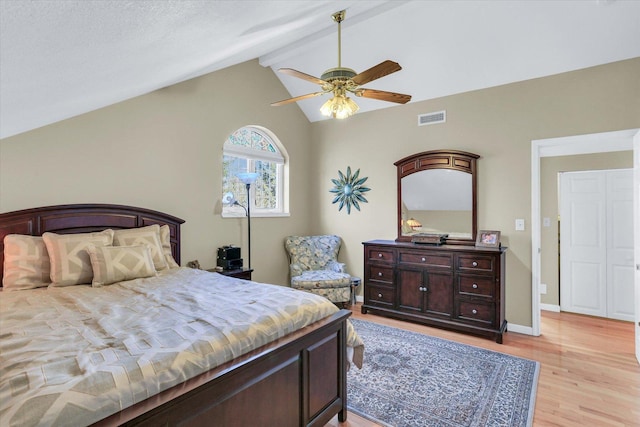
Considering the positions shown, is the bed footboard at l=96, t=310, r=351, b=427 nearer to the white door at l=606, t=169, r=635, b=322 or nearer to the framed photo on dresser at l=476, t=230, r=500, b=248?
the framed photo on dresser at l=476, t=230, r=500, b=248

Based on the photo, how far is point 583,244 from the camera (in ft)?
14.1

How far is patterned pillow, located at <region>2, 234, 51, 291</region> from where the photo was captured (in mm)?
2369

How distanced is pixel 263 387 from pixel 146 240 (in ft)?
6.56

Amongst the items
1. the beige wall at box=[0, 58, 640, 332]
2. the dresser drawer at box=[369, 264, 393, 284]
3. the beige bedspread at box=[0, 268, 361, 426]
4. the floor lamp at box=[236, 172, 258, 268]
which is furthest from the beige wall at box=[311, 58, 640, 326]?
the beige bedspread at box=[0, 268, 361, 426]

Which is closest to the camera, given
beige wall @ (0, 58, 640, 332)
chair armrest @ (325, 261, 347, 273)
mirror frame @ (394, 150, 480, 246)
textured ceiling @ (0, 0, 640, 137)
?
textured ceiling @ (0, 0, 640, 137)

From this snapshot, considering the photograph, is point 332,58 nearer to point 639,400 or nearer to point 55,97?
point 55,97

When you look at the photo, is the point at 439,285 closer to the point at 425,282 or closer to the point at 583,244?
the point at 425,282

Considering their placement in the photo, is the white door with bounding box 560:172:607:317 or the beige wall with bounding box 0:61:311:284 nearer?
the beige wall with bounding box 0:61:311:284

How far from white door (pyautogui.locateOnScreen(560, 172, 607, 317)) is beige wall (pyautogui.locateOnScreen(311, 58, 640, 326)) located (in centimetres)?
126

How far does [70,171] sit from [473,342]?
164 inches

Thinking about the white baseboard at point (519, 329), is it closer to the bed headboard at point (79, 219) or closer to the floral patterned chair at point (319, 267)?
the floral patterned chair at point (319, 267)

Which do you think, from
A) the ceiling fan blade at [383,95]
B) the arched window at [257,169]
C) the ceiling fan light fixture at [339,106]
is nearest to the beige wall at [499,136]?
the arched window at [257,169]

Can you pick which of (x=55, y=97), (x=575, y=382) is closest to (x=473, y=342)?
(x=575, y=382)

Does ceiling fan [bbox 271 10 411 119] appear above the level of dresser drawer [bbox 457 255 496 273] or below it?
above
